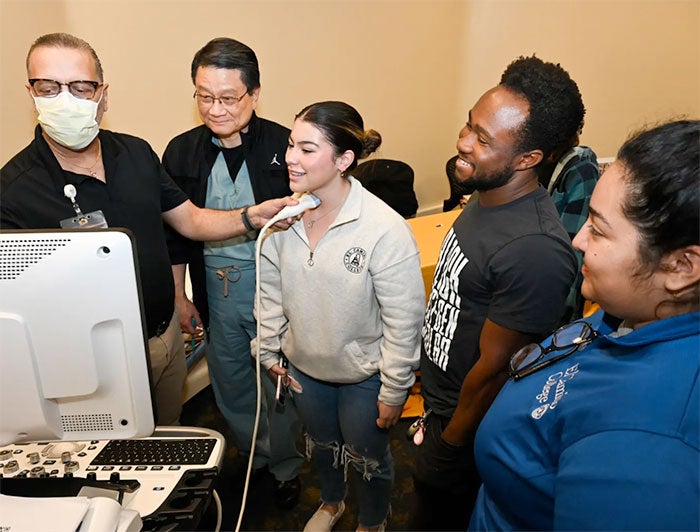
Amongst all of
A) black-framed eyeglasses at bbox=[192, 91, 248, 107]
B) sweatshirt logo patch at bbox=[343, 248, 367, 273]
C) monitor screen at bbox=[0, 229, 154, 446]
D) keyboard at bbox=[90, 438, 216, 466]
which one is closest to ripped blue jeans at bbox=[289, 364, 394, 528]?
sweatshirt logo patch at bbox=[343, 248, 367, 273]

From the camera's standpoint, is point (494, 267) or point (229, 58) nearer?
point (494, 267)

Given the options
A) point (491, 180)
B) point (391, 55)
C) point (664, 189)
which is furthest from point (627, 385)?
point (391, 55)

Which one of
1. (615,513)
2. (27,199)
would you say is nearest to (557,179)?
(615,513)

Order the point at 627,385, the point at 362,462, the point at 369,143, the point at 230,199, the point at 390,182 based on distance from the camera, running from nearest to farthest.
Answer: the point at 627,385
the point at 369,143
the point at 362,462
the point at 230,199
the point at 390,182

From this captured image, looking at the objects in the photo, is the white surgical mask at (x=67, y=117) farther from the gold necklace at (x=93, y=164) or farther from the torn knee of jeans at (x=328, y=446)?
the torn knee of jeans at (x=328, y=446)

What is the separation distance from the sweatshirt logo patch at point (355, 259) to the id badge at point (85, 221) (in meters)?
0.62

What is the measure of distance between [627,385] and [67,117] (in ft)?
4.28

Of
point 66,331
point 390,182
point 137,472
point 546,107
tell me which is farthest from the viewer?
point 390,182

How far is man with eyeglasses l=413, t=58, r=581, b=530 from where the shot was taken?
3.51 feet

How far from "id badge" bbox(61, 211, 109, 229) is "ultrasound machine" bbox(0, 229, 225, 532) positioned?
495mm

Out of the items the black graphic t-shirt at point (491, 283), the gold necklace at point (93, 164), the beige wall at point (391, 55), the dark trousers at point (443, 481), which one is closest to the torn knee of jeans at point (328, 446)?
the dark trousers at point (443, 481)

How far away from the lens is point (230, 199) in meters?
1.70

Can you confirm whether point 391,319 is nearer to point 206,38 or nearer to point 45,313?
point 45,313

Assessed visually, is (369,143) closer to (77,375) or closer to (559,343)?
(559,343)
